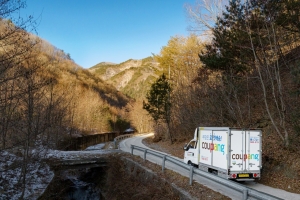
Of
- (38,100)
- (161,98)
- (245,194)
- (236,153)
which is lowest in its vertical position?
(245,194)

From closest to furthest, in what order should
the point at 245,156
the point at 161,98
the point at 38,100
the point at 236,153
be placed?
the point at 236,153 < the point at 245,156 < the point at 38,100 < the point at 161,98

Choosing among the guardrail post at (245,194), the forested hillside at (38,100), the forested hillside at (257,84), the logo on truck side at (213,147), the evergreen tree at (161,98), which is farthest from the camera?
the evergreen tree at (161,98)

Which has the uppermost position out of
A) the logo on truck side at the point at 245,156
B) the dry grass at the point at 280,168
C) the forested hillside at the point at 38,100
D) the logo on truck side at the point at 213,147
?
the forested hillside at the point at 38,100

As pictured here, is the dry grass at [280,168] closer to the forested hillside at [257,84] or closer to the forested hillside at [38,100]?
the forested hillside at [257,84]

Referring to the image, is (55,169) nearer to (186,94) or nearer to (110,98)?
(186,94)

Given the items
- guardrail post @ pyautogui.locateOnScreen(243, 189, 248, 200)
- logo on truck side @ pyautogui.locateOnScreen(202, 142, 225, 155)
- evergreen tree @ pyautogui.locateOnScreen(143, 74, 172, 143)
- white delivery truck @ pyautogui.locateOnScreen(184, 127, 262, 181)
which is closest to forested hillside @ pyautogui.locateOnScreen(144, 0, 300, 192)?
white delivery truck @ pyautogui.locateOnScreen(184, 127, 262, 181)

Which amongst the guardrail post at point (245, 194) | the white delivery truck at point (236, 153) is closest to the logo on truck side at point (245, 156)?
the white delivery truck at point (236, 153)

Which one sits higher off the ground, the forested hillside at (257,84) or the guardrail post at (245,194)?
the forested hillside at (257,84)

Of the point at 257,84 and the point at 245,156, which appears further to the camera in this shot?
the point at 257,84

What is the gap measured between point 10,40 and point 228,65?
14.5 m

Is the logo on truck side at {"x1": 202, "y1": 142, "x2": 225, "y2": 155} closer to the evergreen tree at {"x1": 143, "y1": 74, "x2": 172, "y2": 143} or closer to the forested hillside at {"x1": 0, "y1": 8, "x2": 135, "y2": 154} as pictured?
the forested hillside at {"x1": 0, "y1": 8, "x2": 135, "y2": 154}

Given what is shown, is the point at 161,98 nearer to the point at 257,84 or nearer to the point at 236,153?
the point at 257,84

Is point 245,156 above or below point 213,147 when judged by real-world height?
below

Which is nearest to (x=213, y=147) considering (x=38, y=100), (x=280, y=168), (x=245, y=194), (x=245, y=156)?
(x=245, y=156)
